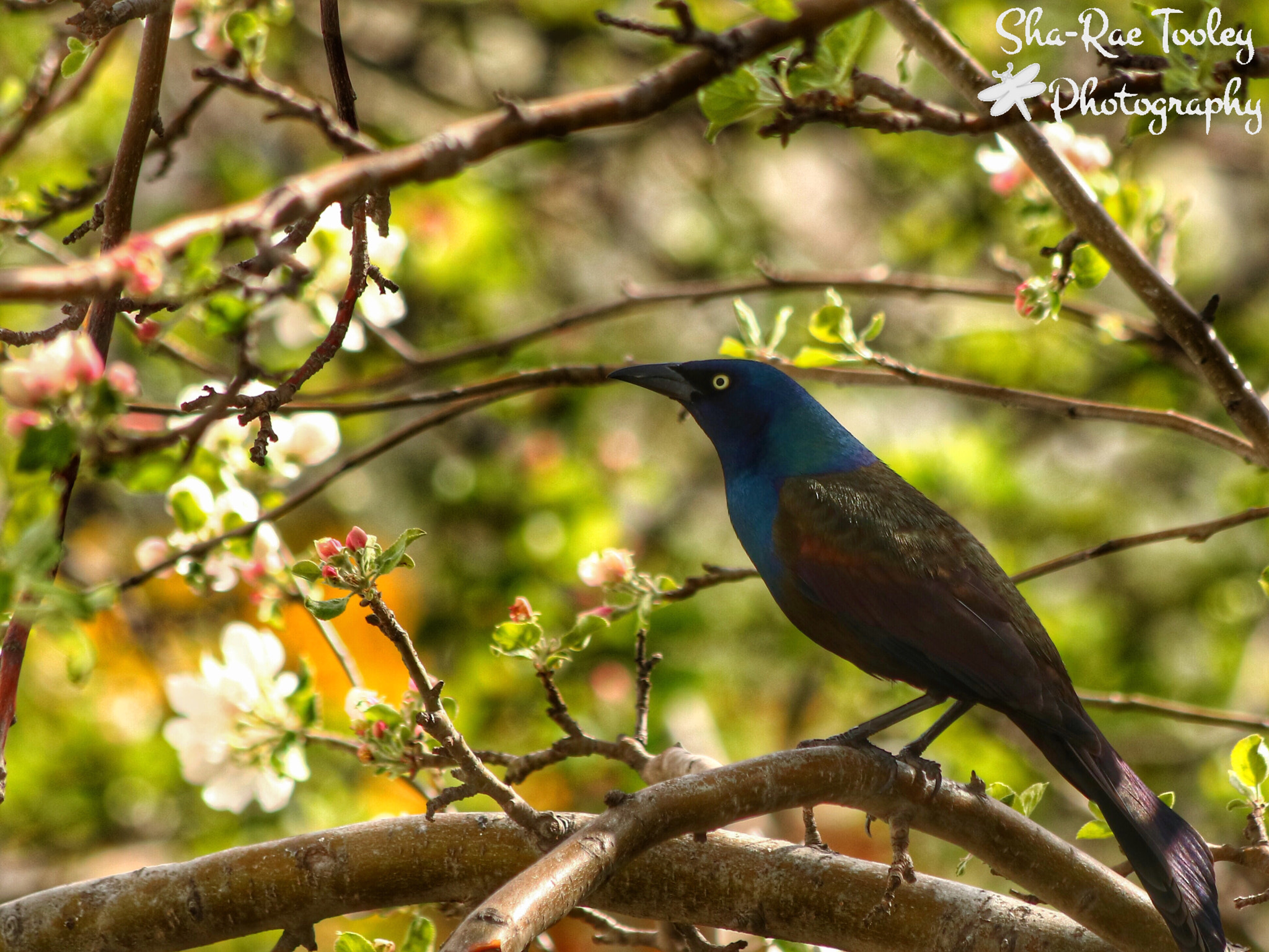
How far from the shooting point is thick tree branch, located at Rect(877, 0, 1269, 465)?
2363mm

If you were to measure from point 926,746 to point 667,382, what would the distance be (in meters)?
1.26

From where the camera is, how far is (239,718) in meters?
2.78

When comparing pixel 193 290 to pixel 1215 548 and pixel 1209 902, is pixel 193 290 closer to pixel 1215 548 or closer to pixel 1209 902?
pixel 1209 902

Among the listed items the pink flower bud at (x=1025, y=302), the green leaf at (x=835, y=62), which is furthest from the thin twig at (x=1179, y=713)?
the green leaf at (x=835, y=62)

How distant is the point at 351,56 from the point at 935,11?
10.4 ft

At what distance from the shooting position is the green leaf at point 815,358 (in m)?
2.87

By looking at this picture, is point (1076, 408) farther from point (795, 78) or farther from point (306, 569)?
Answer: point (306, 569)

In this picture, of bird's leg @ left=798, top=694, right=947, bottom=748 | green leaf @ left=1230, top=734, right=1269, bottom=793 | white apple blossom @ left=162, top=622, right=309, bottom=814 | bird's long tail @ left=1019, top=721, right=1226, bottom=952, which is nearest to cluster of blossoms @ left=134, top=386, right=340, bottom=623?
white apple blossom @ left=162, top=622, right=309, bottom=814

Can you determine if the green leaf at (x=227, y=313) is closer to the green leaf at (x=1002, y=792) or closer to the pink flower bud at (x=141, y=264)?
the pink flower bud at (x=141, y=264)

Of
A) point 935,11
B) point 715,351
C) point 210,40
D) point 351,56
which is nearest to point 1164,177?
point 935,11

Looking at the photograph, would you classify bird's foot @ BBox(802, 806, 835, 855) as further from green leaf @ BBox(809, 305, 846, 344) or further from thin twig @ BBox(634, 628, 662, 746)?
green leaf @ BBox(809, 305, 846, 344)

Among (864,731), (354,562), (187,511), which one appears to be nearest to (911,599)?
(864,731)

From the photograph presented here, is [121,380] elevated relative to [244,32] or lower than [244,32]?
lower

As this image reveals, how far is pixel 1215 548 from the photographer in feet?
20.8
